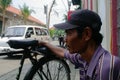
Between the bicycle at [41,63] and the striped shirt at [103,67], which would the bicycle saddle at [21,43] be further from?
the striped shirt at [103,67]

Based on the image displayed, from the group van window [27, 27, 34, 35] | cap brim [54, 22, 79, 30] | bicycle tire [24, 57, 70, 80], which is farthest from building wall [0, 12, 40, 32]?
cap brim [54, 22, 79, 30]

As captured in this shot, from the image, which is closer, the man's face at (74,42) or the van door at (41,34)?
the man's face at (74,42)

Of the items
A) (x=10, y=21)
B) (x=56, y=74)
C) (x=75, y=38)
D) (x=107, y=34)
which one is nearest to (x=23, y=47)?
(x=56, y=74)

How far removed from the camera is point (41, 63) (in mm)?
3992

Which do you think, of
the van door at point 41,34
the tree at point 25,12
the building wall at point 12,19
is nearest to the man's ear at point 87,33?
the van door at point 41,34

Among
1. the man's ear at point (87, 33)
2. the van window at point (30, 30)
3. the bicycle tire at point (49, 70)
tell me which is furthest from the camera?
the van window at point (30, 30)

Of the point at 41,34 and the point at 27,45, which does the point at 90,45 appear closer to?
the point at 27,45

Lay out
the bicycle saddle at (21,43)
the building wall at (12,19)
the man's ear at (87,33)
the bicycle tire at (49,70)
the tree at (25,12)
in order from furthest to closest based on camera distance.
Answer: the tree at (25,12) → the building wall at (12,19) → the bicycle tire at (49,70) → the bicycle saddle at (21,43) → the man's ear at (87,33)

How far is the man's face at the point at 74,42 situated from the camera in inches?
97.3

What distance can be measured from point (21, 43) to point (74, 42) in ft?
4.03

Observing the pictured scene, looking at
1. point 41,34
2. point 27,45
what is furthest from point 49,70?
point 41,34

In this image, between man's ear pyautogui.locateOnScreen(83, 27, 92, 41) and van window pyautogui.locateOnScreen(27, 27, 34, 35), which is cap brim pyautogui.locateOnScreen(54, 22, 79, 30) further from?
van window pyautogui.locateOnScreen(27, 27, 34, 35)

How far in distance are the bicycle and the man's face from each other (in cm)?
117

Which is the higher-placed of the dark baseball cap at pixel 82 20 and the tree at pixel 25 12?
the tree at pixel 25 12
